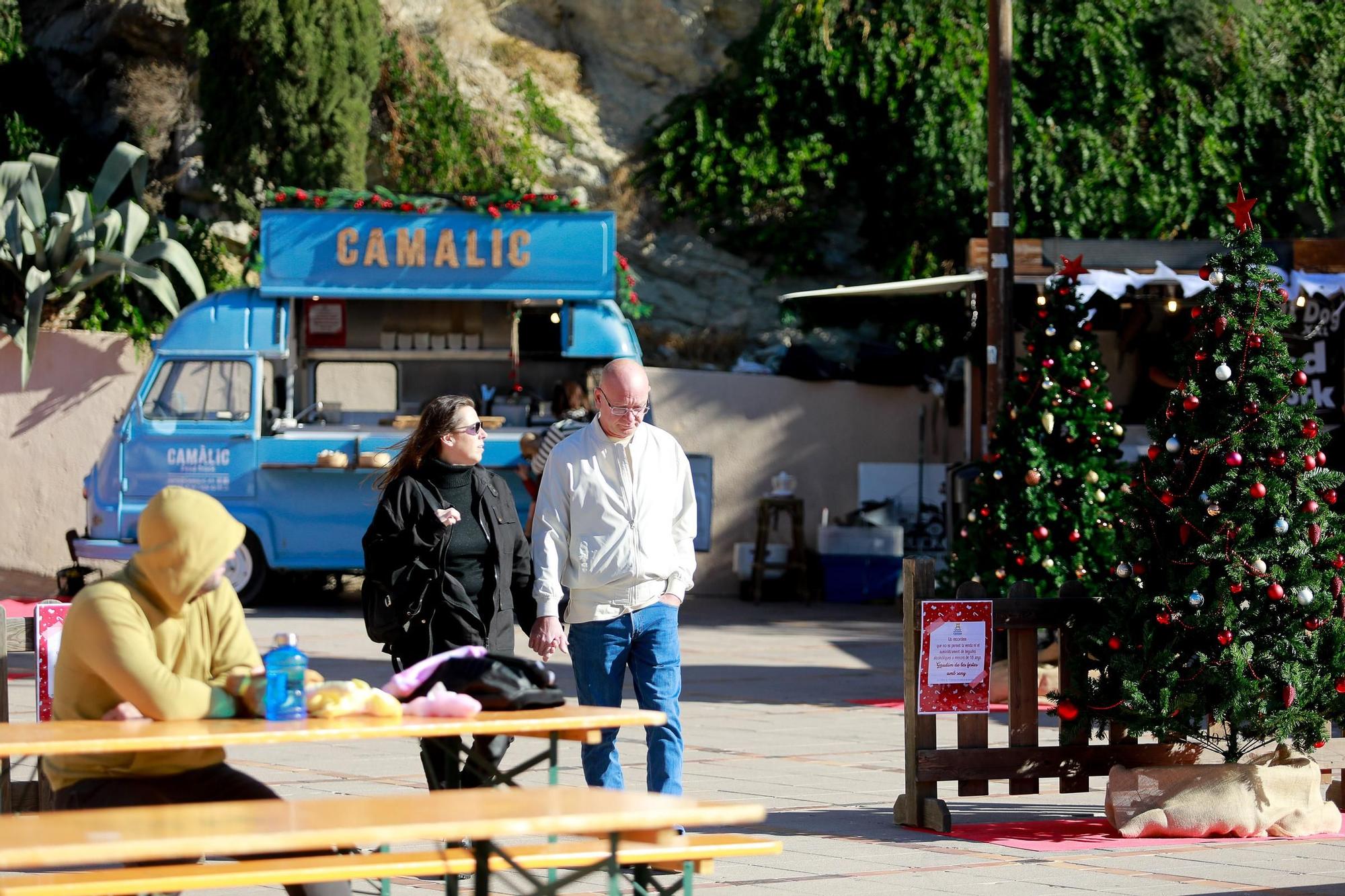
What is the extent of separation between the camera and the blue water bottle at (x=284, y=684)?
4562 millimetres

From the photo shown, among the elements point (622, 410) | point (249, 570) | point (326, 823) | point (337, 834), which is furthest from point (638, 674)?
point (249, 570)

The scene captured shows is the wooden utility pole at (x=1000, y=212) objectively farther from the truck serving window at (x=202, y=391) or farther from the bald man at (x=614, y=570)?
the truck serving window at (x=202, y=391)

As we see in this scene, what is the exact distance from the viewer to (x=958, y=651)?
7078mm

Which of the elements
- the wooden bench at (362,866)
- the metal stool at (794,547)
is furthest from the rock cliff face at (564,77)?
the wooden bench at (362,866)

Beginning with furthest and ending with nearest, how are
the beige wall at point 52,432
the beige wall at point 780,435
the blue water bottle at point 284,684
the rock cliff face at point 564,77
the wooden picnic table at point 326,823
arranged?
the rock cliff face at point 564,77 < the beige wall at point 780,435 < the beige wall at point 52,432 < the blue water bottle at point 284,684 < the wooden picnic table at point 326,823

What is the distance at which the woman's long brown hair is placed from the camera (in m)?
6.24

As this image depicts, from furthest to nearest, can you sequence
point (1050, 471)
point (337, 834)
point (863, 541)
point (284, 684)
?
point (863, 541)
point (1050, 471)
point (284, 684)
point (337, 834)

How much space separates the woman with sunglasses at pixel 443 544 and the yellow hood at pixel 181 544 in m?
1.77

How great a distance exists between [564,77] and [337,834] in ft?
76.8

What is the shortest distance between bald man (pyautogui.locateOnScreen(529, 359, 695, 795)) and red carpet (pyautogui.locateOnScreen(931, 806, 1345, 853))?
1.43m

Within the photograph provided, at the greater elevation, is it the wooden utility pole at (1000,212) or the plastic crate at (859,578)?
the wooden utility pole at (1000,212)

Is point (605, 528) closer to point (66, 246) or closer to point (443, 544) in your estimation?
point (443, 544)

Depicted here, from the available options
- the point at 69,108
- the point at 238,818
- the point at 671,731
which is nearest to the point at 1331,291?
the point at 671,731

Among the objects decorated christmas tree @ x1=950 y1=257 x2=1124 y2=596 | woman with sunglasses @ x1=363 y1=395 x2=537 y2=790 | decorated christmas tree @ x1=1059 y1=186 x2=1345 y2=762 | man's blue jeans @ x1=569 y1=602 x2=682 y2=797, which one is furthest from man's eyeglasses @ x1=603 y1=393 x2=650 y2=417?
decorated christmas tree @ x1=950 y1=257 x2=1124 y2=596
